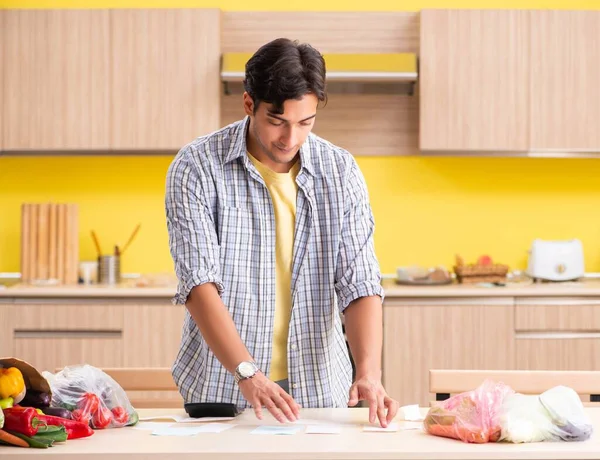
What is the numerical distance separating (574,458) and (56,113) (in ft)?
10.6

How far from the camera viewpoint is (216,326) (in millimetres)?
1946

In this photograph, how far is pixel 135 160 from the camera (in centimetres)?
461

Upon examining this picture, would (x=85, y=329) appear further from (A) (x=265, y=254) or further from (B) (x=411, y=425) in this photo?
(B) (x=411, y=425)

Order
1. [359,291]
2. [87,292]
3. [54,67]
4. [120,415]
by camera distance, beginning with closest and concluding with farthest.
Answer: [120,415]
[359,291]
[87,292]
[54,67]

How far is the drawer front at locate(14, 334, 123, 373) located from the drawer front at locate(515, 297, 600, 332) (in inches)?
72.0

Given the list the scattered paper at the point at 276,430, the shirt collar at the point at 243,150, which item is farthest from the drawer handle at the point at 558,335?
the scattered paper at the point at 276,430

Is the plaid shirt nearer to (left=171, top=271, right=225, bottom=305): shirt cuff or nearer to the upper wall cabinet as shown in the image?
(left=171, top=271, right=225, bottom=305): shirt cuff

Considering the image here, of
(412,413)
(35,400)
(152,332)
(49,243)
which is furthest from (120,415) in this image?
(49,243)

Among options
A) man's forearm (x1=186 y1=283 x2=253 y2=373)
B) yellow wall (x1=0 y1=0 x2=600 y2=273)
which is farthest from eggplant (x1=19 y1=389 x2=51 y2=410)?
yellow wall (x1=0 y1=0 x2=600 y2=273)

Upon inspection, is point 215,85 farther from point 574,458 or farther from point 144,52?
point 574,458

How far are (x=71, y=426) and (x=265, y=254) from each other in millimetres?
611

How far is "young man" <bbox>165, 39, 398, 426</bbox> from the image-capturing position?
6.70 feet

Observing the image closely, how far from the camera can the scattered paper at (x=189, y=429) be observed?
5.98ft

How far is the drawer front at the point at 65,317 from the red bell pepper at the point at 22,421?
7.61ft
